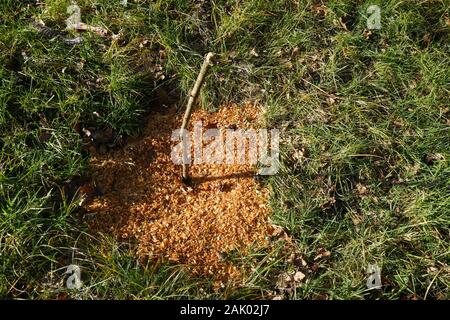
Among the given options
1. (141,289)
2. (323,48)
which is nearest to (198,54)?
(323,48)

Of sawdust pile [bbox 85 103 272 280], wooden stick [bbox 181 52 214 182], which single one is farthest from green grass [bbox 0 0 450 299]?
wooden stick [bbox 181 52 214 182]

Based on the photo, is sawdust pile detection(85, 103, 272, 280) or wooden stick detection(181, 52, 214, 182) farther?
sawdust pile detection(85, 103, 272, 280)

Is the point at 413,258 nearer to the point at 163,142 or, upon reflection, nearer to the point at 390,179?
the point at 390,179

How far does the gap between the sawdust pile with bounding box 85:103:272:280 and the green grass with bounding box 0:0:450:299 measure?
9 cm

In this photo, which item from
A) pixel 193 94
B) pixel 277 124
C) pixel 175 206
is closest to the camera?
pixel 193 94

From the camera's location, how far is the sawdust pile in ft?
8.43

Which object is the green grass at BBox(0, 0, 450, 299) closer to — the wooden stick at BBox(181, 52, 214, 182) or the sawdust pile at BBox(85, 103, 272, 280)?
the sawdust pile at BBox(85, 103, 272, 280)

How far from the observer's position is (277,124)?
300cm

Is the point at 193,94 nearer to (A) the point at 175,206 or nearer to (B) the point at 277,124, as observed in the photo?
(A) the point at 175,206

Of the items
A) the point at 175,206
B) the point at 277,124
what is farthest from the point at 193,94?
the point at 277,124

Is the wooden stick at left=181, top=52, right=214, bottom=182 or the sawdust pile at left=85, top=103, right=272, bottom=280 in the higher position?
the wooden stick at left=181, top=52, right=214, bottom=182

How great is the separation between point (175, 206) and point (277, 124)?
864mm

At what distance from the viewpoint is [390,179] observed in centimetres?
292

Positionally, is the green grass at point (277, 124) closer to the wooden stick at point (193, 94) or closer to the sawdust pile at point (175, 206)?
the sawdust pile at point (175, 206)
